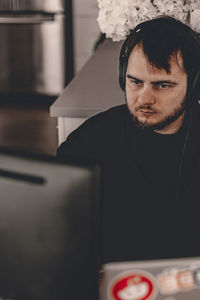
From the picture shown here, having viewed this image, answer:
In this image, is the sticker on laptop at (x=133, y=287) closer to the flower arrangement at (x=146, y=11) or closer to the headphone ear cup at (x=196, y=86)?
the headphone ear cup at (x=196, y=86)

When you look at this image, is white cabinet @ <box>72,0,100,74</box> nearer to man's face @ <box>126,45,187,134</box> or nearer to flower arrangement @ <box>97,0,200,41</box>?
flower arrangement @ <box>97,0,200,41</box>

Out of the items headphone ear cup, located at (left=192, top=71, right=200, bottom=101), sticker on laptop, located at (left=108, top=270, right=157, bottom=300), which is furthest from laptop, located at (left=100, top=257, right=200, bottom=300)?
headphone ear cup, located at (left=192, top=71, right=200, bottom=101)

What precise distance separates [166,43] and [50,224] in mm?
552

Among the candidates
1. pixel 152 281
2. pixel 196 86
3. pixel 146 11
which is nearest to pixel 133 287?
pixel 152 281

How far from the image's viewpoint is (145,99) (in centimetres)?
→ 97

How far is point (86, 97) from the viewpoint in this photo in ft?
4.67

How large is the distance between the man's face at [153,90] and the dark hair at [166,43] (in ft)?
0.04

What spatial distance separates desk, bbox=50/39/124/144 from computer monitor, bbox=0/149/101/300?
0.83 m

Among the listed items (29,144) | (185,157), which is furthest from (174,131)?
(29,144)

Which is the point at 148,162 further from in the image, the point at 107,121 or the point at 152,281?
the point at 152,281

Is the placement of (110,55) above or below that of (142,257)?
above

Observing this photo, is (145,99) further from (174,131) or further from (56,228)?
(56,228)

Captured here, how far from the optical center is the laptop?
2.26 ft

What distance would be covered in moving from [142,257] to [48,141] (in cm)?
226
